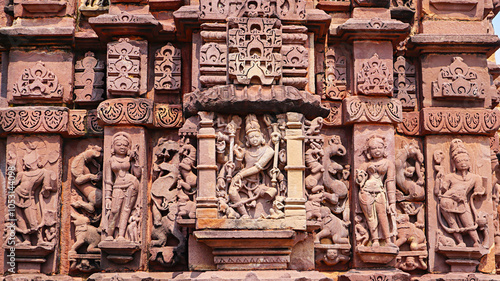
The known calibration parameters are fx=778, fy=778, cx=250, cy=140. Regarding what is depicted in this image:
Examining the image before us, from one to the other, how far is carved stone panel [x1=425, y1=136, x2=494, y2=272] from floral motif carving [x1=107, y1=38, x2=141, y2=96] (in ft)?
10.7

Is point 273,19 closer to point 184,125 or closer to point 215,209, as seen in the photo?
point 184,125

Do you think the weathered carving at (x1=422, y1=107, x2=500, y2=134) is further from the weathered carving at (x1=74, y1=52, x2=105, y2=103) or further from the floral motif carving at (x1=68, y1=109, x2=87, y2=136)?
the floral motif carving at (x1=68, y1=109, x2=87, y2=136)

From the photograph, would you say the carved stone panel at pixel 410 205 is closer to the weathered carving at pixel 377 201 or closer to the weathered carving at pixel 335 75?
the weathered carving at pixel 377 201

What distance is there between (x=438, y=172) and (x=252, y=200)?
2092 millimetres

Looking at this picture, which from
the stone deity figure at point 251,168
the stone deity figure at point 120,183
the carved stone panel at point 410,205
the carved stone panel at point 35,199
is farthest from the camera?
the carved stone panel at point 410,205

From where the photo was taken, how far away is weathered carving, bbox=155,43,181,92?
8.40 m

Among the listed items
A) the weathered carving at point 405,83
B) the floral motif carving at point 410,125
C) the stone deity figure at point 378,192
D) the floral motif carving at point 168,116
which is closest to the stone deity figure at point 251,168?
the floral motif carving at point 168,116

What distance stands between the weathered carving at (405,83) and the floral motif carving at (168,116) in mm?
2405

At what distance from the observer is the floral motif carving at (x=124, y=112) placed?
8.16 meters

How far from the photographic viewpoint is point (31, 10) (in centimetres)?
862

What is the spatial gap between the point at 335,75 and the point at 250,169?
1.57 m

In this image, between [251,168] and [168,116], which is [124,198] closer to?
[168,116]

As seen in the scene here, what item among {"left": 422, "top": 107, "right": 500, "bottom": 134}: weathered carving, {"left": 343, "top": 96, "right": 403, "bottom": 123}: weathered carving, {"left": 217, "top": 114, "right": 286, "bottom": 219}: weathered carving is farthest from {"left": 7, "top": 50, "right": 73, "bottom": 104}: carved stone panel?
{"left": 422, "top": 107, "right": 500, "bottom": 134}: weathered carving

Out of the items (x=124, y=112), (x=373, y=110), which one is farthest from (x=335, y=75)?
(x=124, y=112)
